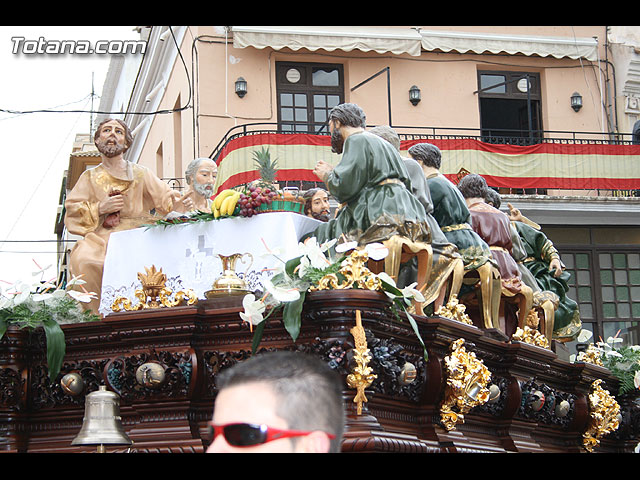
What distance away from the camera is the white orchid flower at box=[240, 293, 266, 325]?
646cm

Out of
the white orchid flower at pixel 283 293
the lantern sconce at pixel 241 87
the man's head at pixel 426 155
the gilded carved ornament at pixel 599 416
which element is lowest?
the gilded carved ornament at pixel 599 416

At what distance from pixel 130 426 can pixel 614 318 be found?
1655 cm

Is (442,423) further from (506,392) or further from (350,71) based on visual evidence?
(350,71)

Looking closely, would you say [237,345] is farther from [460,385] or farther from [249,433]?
[249,433]

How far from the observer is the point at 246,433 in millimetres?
2516

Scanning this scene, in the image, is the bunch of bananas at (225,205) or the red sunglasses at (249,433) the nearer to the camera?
the red sunglasses at (249,433)

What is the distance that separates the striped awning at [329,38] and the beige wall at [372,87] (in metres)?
0.61

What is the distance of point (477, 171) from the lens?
20.2 m

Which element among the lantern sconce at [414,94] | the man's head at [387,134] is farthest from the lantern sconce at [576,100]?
the man's head at [387,134]

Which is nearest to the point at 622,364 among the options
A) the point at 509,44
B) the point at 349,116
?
the point at 349,116

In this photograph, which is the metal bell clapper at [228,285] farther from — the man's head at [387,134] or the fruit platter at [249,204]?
the man's head at [387,134]

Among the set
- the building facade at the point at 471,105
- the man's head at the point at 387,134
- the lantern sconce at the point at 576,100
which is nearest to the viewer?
the man's head at the point at 387,134

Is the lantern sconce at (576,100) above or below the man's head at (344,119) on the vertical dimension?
above

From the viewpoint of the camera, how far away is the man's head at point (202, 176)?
29.6ft
